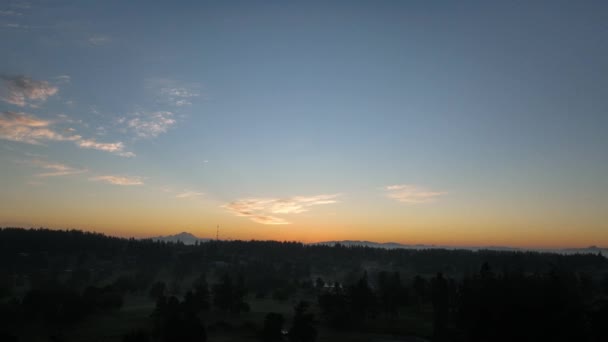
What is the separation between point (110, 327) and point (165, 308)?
13.6 m

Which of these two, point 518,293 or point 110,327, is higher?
point 518,293

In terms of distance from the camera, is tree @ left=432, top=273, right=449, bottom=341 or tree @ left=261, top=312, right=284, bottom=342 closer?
tree @ left=261, top=312, right=284, bottom=342

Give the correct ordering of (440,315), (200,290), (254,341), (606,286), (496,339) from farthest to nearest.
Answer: (606,286), (200,290), (440,315), (254,341), (496,339)

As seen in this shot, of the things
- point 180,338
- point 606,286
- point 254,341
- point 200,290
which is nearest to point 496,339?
point 180,338

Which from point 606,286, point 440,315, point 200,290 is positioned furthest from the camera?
point 606,286

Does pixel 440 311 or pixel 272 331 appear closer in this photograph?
pixel 272 331

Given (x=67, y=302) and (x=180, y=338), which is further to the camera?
(x=67, y=302)

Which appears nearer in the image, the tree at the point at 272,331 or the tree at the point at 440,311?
the tree at the point at 272,331

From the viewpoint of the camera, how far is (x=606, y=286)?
193 meters

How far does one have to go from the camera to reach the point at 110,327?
106438 millimetres

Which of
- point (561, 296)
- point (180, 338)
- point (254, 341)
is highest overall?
point (561, 296)

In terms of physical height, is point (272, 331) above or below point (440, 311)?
below

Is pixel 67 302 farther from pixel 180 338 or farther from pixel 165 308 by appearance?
pixel 180 338

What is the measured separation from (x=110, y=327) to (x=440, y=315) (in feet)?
267
